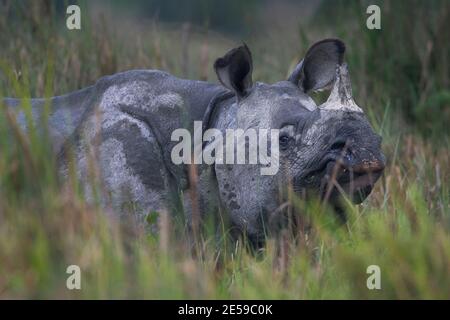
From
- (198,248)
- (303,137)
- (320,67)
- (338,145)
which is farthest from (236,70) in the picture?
(198,248)

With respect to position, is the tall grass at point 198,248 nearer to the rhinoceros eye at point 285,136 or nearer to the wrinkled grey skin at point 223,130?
the wrinkled grey skin at point 223,130

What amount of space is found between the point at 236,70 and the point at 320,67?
1.53 feet

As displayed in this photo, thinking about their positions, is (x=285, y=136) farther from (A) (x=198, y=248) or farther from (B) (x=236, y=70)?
(A) (x=198, y=248)

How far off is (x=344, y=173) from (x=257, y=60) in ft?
16.5

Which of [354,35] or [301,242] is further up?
[354,35]

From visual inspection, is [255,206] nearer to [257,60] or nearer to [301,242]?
[301,242]

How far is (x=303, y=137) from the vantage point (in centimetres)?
490

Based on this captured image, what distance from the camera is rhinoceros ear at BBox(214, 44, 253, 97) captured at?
523 centimetres

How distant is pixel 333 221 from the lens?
4.83 m

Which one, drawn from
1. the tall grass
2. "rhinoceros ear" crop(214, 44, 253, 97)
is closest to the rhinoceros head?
"rhinoceros ear" crop(214, 44, 253, 97)

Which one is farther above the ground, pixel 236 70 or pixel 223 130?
pixel 236 70

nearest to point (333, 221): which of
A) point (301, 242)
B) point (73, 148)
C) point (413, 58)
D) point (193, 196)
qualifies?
point (301, 242)
